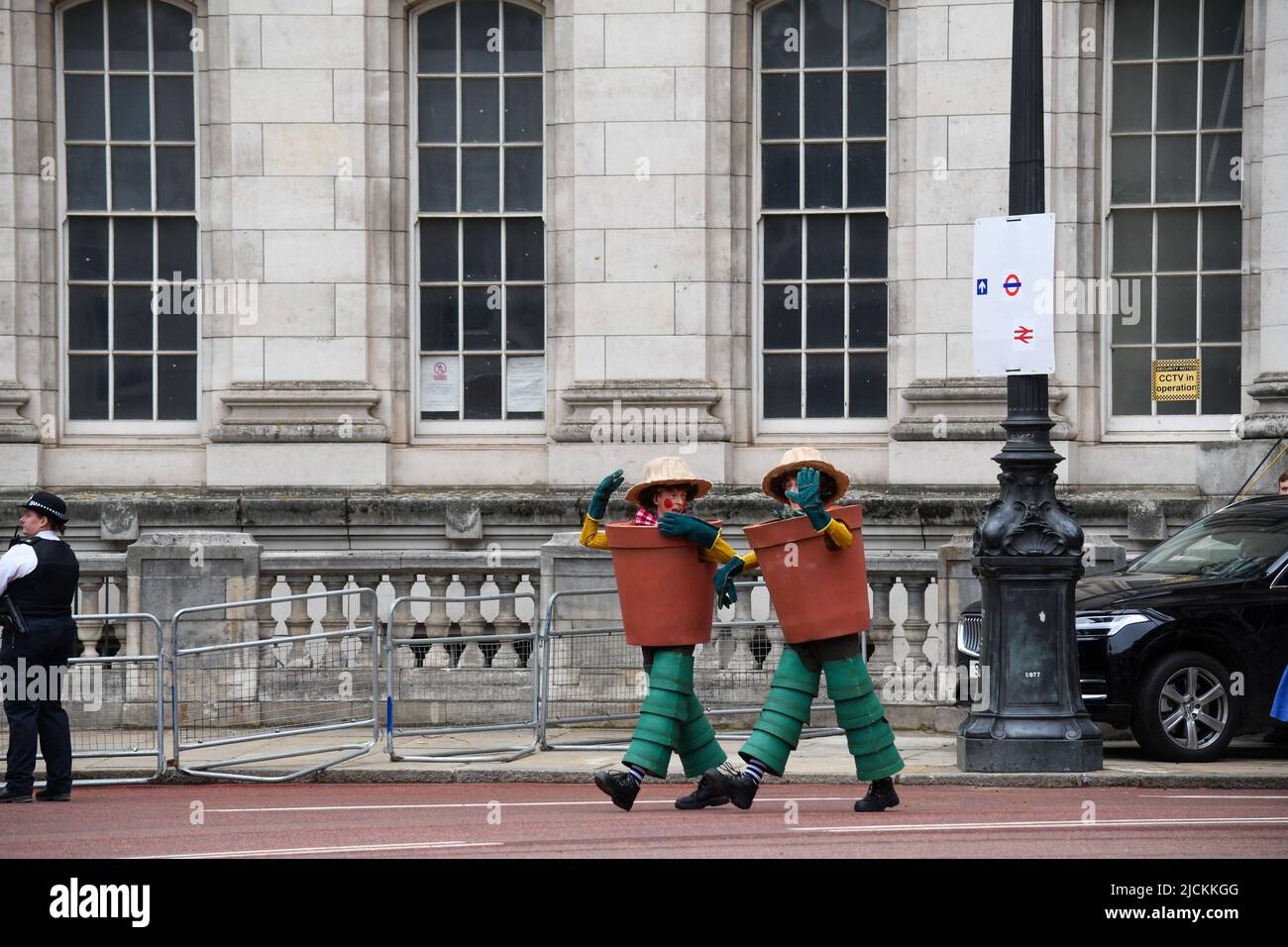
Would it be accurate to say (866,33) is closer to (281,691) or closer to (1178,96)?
(1178,96)

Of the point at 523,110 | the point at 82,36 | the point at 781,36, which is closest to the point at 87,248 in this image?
the point at 82,36

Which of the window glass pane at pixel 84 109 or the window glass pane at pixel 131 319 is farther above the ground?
the window glass pane at pixel 84 109

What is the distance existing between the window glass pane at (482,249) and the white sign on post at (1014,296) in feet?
26.6

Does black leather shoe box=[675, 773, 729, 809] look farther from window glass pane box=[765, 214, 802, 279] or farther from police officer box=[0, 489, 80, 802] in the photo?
window glass pane box=[765, 214, 802, 279]

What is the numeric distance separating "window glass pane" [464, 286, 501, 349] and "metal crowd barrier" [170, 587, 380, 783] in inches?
235

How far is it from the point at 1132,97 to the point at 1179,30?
2.56 ft

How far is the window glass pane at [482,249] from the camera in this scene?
2059cm

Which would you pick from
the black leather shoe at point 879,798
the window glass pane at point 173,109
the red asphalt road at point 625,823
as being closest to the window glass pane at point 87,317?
the window glass pane at point 173,109

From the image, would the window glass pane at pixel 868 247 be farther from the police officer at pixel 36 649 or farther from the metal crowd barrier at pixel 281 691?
the police officer at pixel 36 649

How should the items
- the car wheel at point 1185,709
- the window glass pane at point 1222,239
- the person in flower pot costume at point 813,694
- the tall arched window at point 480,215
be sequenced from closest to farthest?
the person in flower pot costume at point 813,694 → the car wheel at point 1185,709 → the window glass pane at point 1222,239 → the tall arched window at point 480,215

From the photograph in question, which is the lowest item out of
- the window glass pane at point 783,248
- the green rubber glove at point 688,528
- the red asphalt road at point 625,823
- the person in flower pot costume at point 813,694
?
the red asphalt road at point 625,823

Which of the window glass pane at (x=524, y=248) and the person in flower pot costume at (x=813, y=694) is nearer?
the person in flower pot costume at (x=813, y=694)

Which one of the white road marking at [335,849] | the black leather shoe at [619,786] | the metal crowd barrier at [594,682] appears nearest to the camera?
the white road marking at [335,849]
